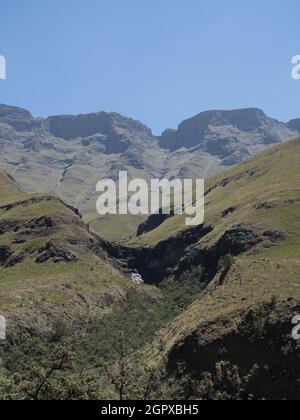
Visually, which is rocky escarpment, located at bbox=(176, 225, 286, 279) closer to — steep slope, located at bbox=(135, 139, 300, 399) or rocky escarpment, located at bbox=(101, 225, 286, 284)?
rocky escarpment, located at bbox=(101, 225, 286, 284)

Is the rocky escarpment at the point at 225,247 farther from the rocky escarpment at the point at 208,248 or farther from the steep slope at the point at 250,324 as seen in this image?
the steep slope at the point at 250,324

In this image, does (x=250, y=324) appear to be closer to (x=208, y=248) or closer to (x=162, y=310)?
(x=162, y=310)

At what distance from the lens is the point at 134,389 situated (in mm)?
55312

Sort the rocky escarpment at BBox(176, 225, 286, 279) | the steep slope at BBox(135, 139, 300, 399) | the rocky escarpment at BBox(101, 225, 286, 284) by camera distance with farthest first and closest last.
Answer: the rocky escarpment at BBox(101, 225, 286, 284)
the rocky escarpment at BBox(176, 225, 286, 279)
the steep slope at BBox(135, 139, 300, 399)

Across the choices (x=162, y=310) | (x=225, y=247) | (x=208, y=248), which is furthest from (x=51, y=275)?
(x=208, y=248)

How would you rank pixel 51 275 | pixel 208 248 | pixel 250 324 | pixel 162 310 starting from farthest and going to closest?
pixel 208 248
pixel 51 275
pixel 162 310
pixel 250 324

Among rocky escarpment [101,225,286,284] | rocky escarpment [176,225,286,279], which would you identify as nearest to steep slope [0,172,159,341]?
rocky escarpment [176,225,286,279]

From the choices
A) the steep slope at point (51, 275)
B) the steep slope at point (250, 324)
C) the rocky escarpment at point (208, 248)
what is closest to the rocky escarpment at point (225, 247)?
the rocky escarpment at point (208, 248)

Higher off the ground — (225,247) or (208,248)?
(225,247)

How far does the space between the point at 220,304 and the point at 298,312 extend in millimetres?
21091

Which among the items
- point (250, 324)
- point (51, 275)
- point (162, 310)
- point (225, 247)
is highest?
point (225, 247)

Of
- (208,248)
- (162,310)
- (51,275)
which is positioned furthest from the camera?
(208,248)
